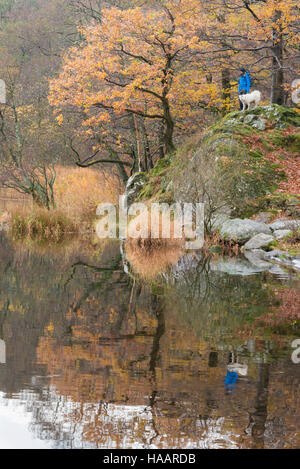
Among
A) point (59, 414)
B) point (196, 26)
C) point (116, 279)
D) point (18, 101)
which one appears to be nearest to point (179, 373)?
point (59, 414)

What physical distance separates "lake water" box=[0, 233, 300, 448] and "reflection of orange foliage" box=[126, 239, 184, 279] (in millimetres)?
1416

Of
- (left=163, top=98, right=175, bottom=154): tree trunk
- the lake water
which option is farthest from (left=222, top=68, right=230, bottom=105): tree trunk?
the lake water

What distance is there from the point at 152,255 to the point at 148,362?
360 inches

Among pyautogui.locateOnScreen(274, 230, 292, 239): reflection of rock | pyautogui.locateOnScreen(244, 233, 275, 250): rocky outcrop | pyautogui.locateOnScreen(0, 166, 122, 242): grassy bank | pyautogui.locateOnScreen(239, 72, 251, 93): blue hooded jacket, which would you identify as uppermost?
pyautogui.locateOnScreen(239, 72, 251, 93): blue hooded jacket

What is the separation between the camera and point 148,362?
475cm

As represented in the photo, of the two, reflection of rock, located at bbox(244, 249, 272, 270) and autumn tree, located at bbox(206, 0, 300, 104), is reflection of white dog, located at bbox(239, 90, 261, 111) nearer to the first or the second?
autumn tree, located at bbox(206, 0, 300, 104)

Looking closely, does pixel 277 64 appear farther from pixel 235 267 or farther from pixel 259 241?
pixel 235 267

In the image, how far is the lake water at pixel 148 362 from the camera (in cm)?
343

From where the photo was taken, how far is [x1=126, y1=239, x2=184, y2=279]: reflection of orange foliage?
1114 centimetres

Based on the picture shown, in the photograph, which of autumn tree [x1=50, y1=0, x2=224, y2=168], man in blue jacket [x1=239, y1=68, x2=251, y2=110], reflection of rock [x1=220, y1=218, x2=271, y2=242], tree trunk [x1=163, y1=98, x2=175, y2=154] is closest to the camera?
reflection of rock [x1=220, y1=218, x2=271, y2=242]

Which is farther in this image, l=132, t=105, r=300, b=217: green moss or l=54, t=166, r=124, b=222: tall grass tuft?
l=54, t=166, r=124, b=222: tall grass tuft

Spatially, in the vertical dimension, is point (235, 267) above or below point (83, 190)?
below

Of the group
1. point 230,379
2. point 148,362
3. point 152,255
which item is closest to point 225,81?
point 152,255

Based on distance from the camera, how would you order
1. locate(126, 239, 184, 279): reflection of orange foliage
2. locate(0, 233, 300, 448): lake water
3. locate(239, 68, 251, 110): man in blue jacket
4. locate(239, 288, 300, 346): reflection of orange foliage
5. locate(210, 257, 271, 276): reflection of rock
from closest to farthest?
1. locate(0, 233, 300, 448): lake water
2. locate(239, 288, 300, 346): reflection of orange foliage
3. locate(210, 257, 271, 276): reflection of rock
4. locate(126, 239, 184, 279): reflection of orange foliage
5. locate(239, 68, 251, 110): man in blue jacket
